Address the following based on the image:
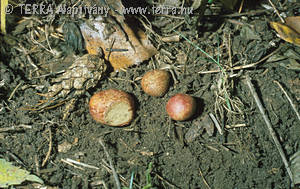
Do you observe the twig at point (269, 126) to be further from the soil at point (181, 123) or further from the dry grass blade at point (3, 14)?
the dry grass blade at point (3, 14)

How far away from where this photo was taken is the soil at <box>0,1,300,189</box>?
236 centimetres

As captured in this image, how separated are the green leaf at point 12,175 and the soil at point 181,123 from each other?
67 millimetres

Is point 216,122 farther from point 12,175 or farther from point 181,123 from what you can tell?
point 12,175

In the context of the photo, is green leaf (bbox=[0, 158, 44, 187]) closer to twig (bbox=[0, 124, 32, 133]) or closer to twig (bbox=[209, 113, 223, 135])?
twig (bbox=[0, 124, 32, 133])

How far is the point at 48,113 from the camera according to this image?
8.04ft

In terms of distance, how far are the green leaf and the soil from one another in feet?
0.22

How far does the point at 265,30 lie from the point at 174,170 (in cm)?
166

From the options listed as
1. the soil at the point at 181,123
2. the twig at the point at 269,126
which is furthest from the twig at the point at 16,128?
the twig at the point at 269,126

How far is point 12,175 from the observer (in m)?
2.25

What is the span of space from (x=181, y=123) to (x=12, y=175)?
5.30 feet

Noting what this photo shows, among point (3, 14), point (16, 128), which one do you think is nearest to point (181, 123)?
point (16, 128)

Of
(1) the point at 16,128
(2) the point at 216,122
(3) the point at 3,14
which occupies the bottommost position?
(1) the point at 16,128

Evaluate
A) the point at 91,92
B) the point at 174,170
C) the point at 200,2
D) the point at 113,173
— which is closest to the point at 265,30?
the point at 200,2

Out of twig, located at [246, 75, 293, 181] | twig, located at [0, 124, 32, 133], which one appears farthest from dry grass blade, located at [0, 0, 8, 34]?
twig, located at [246, 75, 293, 181]
